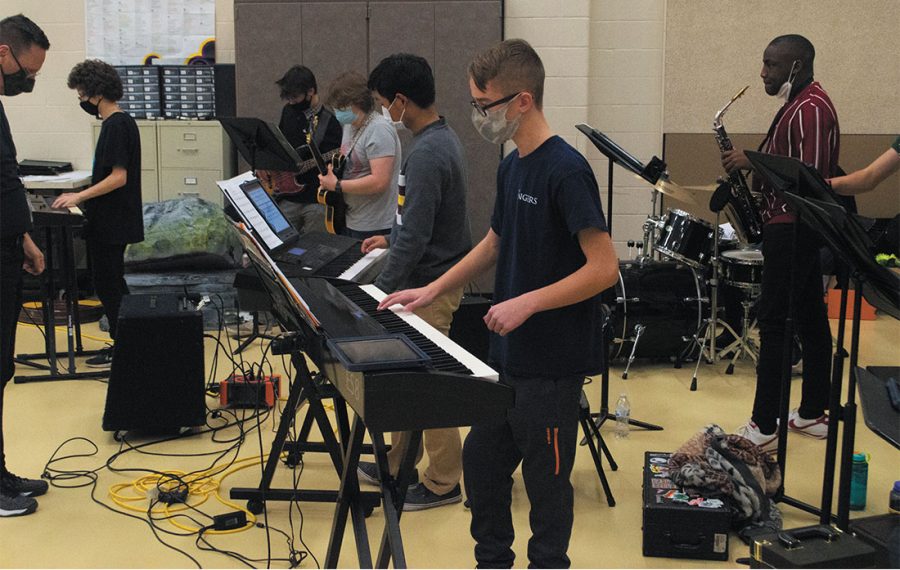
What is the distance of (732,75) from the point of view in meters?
7.24

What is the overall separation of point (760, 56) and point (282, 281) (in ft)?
18.9

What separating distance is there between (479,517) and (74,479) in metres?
2.06

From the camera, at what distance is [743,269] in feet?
17.9

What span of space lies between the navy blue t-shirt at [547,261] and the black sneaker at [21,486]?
7.15 feet

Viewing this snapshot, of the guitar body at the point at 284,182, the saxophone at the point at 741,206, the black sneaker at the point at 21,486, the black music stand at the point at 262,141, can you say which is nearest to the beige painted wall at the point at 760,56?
the saxophone at the point at 741,206

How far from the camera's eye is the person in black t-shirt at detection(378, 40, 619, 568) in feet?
7.97

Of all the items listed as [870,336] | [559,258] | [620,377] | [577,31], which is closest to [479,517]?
[559,258]

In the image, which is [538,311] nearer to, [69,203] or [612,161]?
[612,161]

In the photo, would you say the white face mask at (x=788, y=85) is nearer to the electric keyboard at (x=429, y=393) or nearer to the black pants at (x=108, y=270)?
the electric keyboard at (x=429, y=393)

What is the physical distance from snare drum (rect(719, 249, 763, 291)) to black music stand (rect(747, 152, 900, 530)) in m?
2.08

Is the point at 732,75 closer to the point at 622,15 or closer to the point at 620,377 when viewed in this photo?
the point at 622,15

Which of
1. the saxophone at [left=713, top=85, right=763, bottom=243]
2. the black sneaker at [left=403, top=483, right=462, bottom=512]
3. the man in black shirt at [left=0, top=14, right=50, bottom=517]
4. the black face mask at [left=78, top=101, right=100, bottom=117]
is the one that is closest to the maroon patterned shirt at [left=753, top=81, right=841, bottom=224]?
the saxophone at [left=713, top=85, right=763, bottom=243]

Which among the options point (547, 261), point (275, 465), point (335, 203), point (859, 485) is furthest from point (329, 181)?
point (859, 485)

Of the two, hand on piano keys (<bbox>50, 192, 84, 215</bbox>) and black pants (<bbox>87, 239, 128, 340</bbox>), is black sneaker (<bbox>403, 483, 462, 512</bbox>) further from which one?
hand on piano keys (<bbox>50, 192, 84, 215</bbox>)
